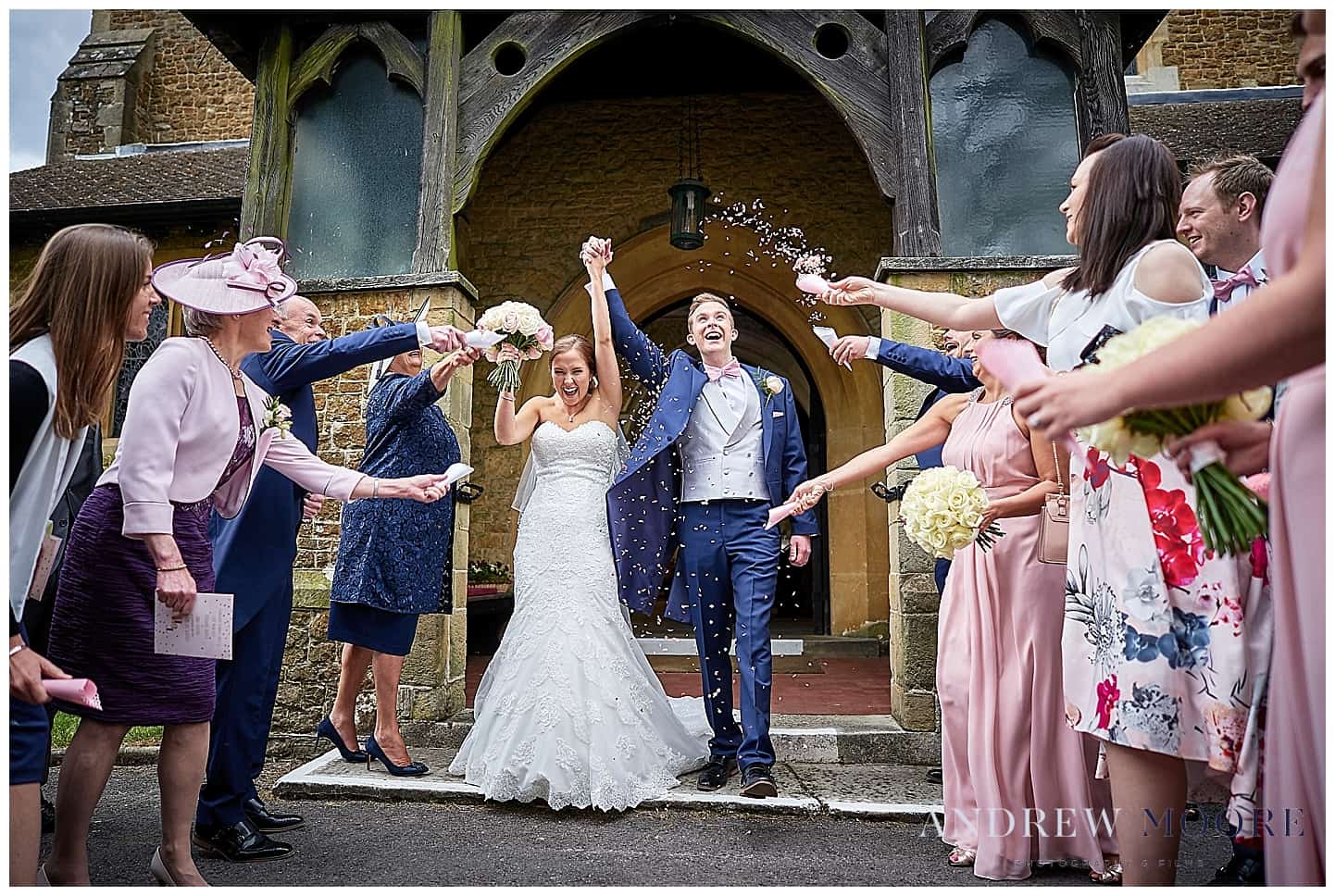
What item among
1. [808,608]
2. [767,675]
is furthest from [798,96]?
[808,608]

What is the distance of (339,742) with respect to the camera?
4484 millimetres

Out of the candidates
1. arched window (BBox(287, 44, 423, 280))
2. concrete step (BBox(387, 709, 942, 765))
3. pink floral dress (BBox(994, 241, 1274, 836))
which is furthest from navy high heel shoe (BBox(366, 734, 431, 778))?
pink floral dress (BBox(994, 241, 1274, 836))

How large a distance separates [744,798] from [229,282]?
284cm

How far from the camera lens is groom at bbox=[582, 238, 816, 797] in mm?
4398

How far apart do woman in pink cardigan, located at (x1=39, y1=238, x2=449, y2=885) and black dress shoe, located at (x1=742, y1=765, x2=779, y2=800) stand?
2159 millimetres

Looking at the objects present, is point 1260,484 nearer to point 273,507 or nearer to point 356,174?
point 273,507

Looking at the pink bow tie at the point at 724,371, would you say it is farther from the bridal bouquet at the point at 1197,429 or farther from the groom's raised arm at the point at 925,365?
the bridal bouquet at the point at 1197,429

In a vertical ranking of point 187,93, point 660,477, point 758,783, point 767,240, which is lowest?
point 758,783

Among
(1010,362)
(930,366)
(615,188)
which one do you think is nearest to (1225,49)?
(615,188)

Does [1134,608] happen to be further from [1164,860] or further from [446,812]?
[446,812]

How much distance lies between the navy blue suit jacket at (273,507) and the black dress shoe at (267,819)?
812mm

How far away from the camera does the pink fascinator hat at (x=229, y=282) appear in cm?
286

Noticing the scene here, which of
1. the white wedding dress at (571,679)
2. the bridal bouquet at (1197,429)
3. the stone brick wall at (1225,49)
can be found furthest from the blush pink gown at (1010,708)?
the stone brick wall at (1225,49)

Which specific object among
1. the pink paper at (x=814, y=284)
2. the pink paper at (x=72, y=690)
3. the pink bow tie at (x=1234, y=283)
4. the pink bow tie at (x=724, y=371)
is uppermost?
the pink bow tie at (x=724, y=371)
